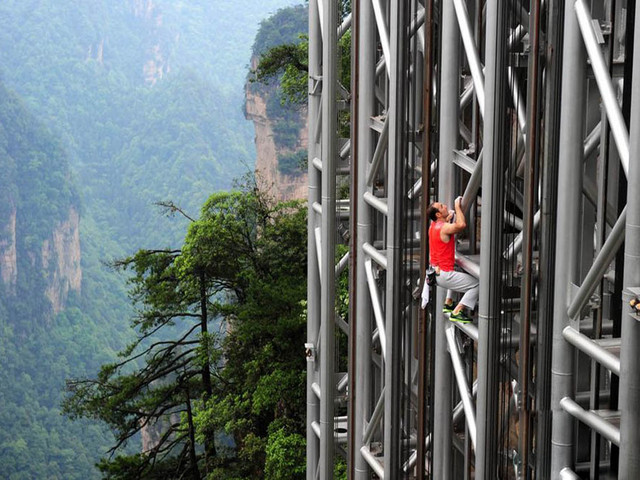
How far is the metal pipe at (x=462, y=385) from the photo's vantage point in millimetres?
8570

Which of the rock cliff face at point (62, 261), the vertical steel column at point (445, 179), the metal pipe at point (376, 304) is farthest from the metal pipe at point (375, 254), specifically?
the rock cliff face at point (62, 261)

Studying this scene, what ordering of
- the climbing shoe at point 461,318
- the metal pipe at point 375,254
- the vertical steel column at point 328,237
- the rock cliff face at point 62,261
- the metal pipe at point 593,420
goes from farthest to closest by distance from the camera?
the rock cliff face at point 62,261 < the vertical steel column at point 328,237 < the metal pipe at point 375,254 < the climbing shoe at point 461,318 < the metal pipe at point 593,420

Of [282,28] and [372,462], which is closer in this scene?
[372,462]

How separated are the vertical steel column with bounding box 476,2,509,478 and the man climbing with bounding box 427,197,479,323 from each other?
605mm

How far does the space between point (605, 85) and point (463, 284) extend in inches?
102

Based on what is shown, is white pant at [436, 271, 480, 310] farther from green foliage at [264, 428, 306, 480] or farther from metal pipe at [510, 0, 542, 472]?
green foliage at [264, 428, 306, 480]

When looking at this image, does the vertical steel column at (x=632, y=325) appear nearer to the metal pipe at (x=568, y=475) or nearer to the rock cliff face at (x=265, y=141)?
the metal pipe at (x=568, y=475)

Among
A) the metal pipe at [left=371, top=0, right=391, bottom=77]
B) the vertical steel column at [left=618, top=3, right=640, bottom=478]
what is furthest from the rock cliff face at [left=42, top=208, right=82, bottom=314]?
the vertical steel column at [left=618, top=3, right=640, bottom=478]

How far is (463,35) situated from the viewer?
Answer: 8.52m

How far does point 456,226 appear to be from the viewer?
8594 millimetres

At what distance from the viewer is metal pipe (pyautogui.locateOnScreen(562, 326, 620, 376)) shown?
6645 mm

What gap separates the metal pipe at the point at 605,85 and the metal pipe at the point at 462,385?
279cm

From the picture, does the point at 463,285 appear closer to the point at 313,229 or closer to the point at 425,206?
the point at 425,206

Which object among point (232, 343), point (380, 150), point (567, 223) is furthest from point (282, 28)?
point (567, 223)
